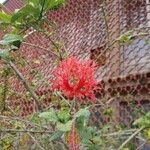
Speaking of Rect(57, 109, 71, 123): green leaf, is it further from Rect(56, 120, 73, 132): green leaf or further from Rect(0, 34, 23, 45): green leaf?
Answer: Rect(0, 34, 23, 45): green leaf

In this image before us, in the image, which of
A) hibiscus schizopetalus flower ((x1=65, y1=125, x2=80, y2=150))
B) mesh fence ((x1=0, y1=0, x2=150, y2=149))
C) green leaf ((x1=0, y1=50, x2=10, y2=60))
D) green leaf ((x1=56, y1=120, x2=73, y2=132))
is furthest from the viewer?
mesh fence ((x1=0, y1=0, x2=150, y2=149))

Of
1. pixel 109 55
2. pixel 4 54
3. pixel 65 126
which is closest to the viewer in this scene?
pixel 65 126

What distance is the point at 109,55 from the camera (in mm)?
3734

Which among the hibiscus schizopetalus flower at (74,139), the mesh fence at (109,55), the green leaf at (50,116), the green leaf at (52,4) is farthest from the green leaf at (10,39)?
the mesh fence at (109,55)

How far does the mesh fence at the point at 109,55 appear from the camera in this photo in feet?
→ 10.7

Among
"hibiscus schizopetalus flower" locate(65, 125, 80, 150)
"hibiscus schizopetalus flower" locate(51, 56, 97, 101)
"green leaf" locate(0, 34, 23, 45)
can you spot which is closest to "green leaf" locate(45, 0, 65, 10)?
"green leaf" locate(0, 34, 23, 45)

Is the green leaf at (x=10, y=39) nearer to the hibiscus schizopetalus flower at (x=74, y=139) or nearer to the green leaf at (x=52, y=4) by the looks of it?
the green leaf at (x=52, y=4)

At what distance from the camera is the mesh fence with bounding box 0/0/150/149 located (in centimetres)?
325

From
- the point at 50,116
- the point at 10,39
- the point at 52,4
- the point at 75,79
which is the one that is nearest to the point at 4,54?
the point at 10,39

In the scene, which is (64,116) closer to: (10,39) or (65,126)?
(65,126)

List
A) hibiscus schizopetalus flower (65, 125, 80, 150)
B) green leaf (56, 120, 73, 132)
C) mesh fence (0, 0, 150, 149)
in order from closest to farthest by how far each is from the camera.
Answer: hibiscus schizopetalus flower (65, 125, 80, 150) < green leaf (56, 120, 73, 132) < mesh fence (0, 0, 150, 149)

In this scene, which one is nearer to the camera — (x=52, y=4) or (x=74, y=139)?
(x=74, y=139)

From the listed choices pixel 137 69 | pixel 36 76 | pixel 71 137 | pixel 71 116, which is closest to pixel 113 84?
pixel 137 69

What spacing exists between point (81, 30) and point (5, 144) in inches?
77.4
